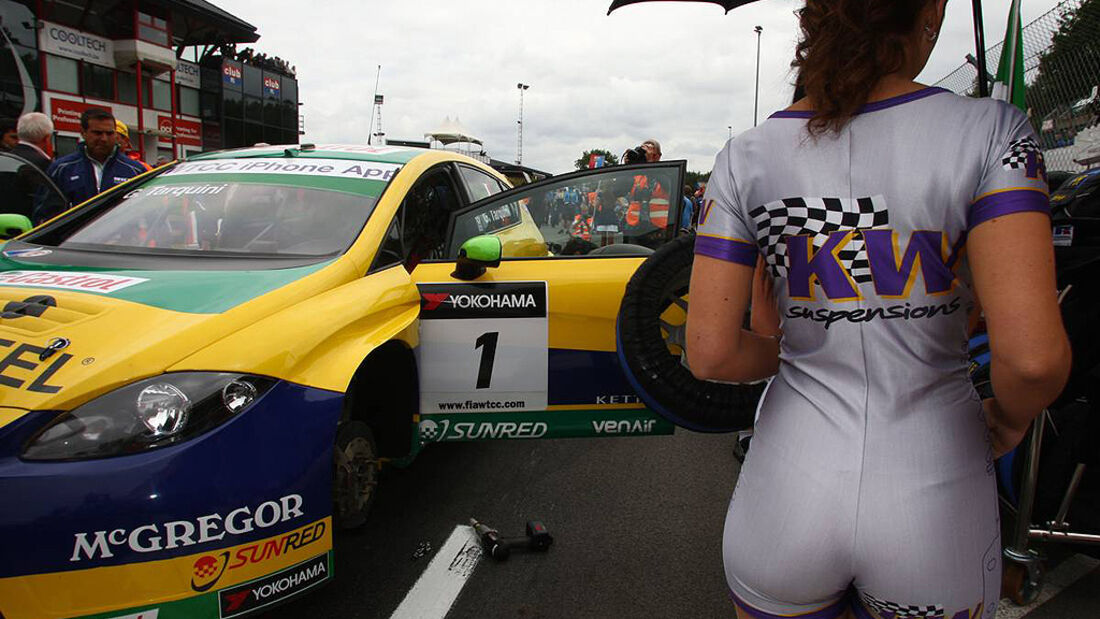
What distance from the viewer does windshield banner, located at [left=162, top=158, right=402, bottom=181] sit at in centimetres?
342

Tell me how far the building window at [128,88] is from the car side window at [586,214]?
29.3 metres

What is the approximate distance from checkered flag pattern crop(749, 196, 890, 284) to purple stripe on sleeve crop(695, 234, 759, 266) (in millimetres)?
30

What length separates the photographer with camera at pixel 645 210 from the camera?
3178 mm

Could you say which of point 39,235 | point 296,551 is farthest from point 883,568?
point 39,235

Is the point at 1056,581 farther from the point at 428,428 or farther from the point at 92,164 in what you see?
the point at 92,164

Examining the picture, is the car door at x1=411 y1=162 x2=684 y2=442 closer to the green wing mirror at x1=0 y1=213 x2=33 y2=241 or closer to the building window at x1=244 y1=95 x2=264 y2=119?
the green wing mirror at x1=0 y1=213 x2=33 y2=241

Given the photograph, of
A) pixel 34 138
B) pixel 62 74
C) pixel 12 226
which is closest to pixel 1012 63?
pixel 12 226

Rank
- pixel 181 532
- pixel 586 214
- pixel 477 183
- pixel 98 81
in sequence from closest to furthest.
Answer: pixel 181 532 < pixel 586 214 < pixel 477 183 < pixel 98 81

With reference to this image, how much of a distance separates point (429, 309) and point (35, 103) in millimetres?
26136

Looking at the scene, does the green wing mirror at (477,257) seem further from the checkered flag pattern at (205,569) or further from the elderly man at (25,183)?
the elderly man at (25,183)

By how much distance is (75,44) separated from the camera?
24.6 metres

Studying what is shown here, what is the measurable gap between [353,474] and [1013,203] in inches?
89.7

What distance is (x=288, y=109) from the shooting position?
34.2 meters

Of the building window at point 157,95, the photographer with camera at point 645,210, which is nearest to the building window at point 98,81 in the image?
the building window at point 157,95
